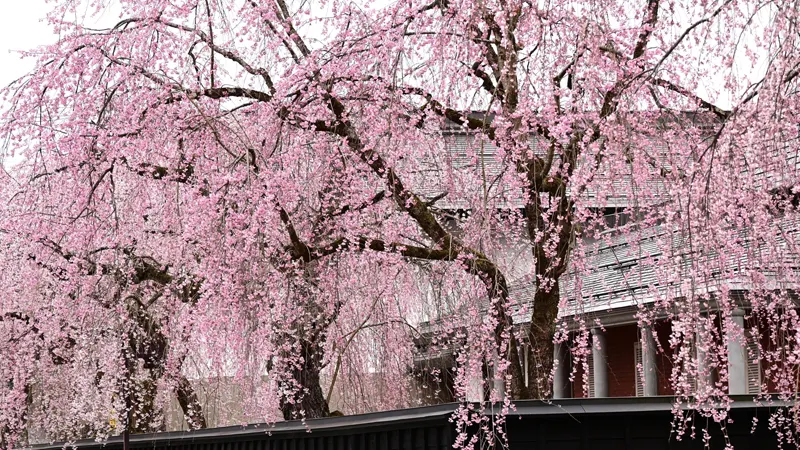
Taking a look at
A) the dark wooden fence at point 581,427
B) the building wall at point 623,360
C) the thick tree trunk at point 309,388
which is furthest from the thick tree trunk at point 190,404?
the dark wooden fence at point 581,427

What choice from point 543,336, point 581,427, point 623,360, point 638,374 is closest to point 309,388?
point 543,336

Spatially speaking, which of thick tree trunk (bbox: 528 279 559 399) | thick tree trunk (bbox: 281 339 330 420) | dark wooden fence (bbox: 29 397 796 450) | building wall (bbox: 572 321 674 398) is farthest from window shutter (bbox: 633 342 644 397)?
dark wooden fence (bbox: 29 397 796 450)

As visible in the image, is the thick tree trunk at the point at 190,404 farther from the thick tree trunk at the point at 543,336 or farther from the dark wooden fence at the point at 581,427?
the dark wooden fence at the point at 581,427

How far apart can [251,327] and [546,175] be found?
262 cm

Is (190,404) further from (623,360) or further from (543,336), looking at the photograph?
(623,360)

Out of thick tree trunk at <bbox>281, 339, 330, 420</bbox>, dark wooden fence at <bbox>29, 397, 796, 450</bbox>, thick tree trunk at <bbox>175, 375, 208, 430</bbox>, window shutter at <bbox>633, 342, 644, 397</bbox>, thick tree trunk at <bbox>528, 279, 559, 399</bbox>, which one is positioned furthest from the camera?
window shutter at <bbox>633, 342, 644, 397</bbox>

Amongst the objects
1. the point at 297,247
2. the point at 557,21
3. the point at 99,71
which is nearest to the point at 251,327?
the point at 297,247

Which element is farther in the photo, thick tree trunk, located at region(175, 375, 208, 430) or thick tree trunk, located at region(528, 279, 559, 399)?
thick tree trunk, located at region(175, 375, 208, 430)

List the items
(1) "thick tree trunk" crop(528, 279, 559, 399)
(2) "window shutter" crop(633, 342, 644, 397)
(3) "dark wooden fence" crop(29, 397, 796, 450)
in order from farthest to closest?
(2) "window shutter" crop(633, 342, 644, 397)
(1) "thick tree trunk" crop(528, 279, 559, 399)
(3) "dark wooden fence" crop(29, 397, 796, 450)

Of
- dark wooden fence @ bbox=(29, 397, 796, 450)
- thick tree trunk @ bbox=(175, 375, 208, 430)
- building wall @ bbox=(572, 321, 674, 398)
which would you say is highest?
building wall @ bbox=(572, 321, 674, 398)

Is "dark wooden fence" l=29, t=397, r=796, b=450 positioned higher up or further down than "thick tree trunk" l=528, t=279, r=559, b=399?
further down

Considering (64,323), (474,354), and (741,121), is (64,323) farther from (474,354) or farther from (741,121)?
(741,121)

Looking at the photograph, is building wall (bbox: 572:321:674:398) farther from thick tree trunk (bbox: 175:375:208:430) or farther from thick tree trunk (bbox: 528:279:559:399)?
thick tree trunk (bbox: 528:279:559:399)

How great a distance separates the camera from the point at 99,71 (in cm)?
864
